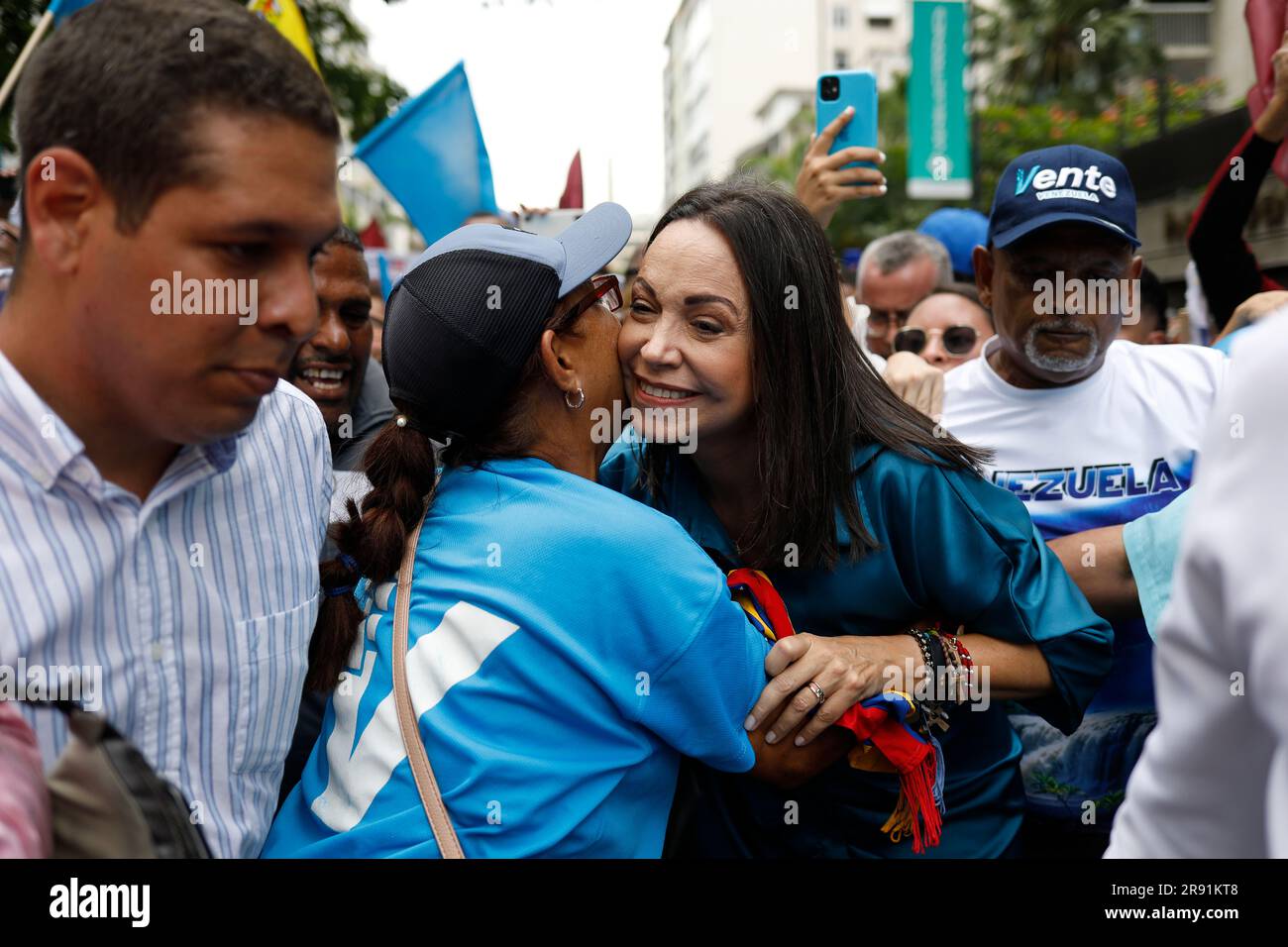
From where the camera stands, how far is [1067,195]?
3.11m

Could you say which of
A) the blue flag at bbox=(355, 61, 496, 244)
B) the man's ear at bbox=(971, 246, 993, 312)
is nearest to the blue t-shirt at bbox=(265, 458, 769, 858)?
the man's ear at bbox=(971, 246, 993, 312)

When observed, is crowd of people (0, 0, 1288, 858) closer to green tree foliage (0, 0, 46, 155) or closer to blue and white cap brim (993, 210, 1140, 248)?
blue and white cap brim (993, 210, 1140, 248)

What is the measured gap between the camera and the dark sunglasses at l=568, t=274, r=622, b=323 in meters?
2.21

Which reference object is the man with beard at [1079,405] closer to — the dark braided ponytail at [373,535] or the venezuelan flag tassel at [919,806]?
the venezuelan flag tassel at [919,806]

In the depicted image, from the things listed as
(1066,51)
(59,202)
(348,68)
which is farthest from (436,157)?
(1066,51)

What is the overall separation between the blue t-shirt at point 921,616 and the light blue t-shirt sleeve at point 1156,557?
0.15m

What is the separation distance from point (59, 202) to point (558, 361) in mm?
981

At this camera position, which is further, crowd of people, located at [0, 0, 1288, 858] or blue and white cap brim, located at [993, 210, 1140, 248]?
blue and white cap brim, located at [993, 210, 1140, 248]

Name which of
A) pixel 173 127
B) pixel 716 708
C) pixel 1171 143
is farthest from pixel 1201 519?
pixel 1171 143

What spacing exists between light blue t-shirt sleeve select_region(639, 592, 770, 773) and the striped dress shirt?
61 cm

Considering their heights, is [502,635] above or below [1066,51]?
below

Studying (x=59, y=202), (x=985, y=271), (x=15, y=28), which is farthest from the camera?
(x=15, y=28)

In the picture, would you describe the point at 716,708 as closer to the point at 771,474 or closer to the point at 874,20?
the point at 771,474

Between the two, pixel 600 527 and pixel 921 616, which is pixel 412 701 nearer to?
pixel 600 527
